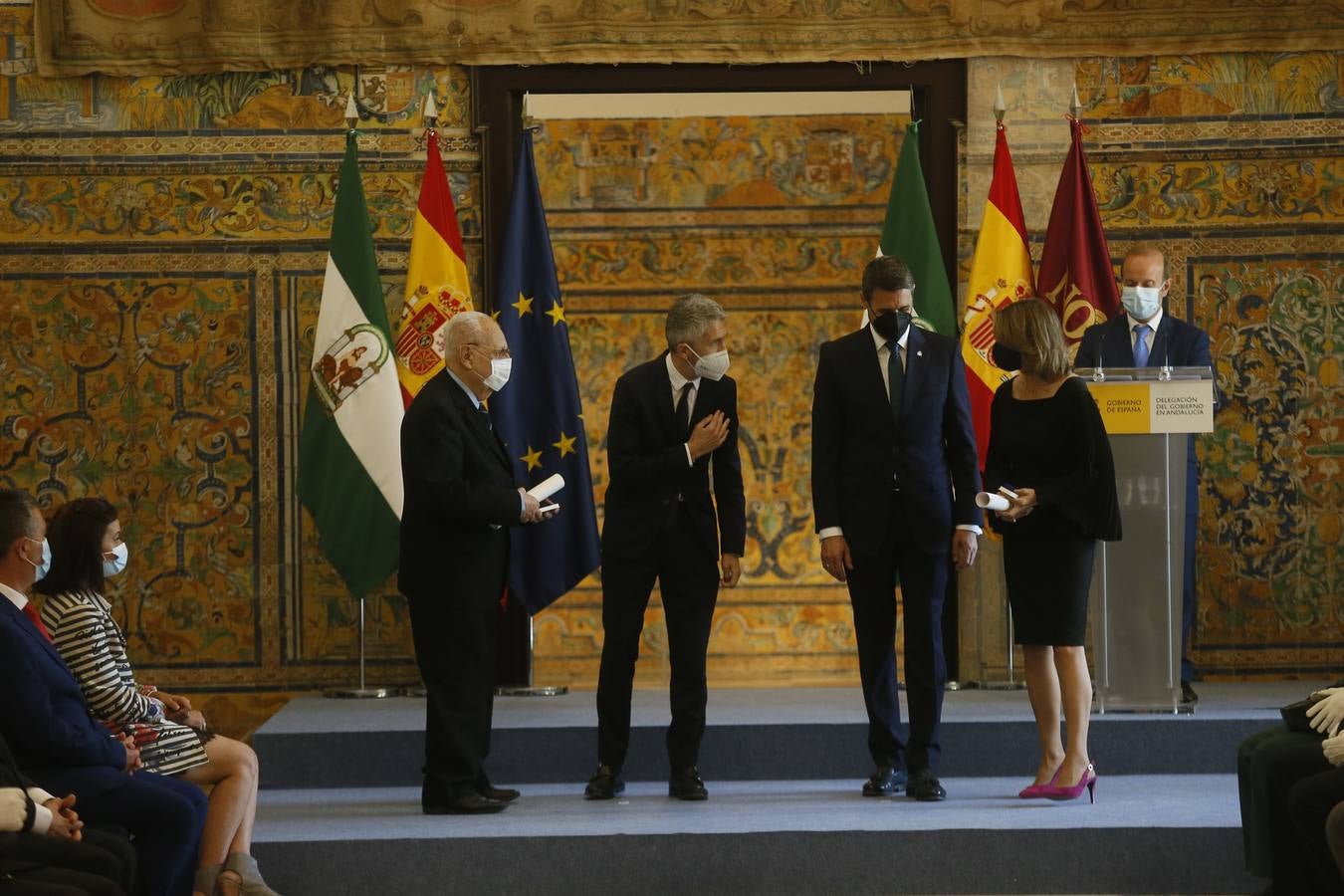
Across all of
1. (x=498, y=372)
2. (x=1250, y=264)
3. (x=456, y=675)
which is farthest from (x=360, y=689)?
(x=1250, y=264)

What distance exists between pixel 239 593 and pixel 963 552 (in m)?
3.27

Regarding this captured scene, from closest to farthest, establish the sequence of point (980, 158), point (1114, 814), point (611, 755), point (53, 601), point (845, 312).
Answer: point (53, 601), point (1114, 814), point (611, 755), point (980, 158), point (845, 312)

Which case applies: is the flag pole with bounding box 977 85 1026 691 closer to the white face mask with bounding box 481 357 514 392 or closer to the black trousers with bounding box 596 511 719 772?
the black trousers with bounding box 596 511 719 772

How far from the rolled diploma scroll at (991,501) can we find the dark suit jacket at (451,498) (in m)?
1.31

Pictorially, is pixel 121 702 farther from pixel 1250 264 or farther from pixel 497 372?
pixel 1250 264

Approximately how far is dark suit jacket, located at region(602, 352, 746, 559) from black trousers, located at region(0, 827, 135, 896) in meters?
1.88

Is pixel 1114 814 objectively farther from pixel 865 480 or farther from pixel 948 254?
pixel 948 254

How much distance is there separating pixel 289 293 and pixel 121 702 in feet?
9.99

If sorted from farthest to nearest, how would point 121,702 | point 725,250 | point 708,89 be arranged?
point 725,250
point 708,89
point 121,702

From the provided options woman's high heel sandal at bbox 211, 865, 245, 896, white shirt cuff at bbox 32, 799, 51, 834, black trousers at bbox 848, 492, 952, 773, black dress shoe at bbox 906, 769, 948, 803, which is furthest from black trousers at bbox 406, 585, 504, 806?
white shirt cuff at bbox 32, 799, 51, 834

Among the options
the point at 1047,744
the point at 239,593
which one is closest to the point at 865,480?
the point at 1047,744

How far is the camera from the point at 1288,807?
13.5 ft

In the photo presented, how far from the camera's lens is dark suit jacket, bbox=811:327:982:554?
5.29 m

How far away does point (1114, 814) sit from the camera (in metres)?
5.09
